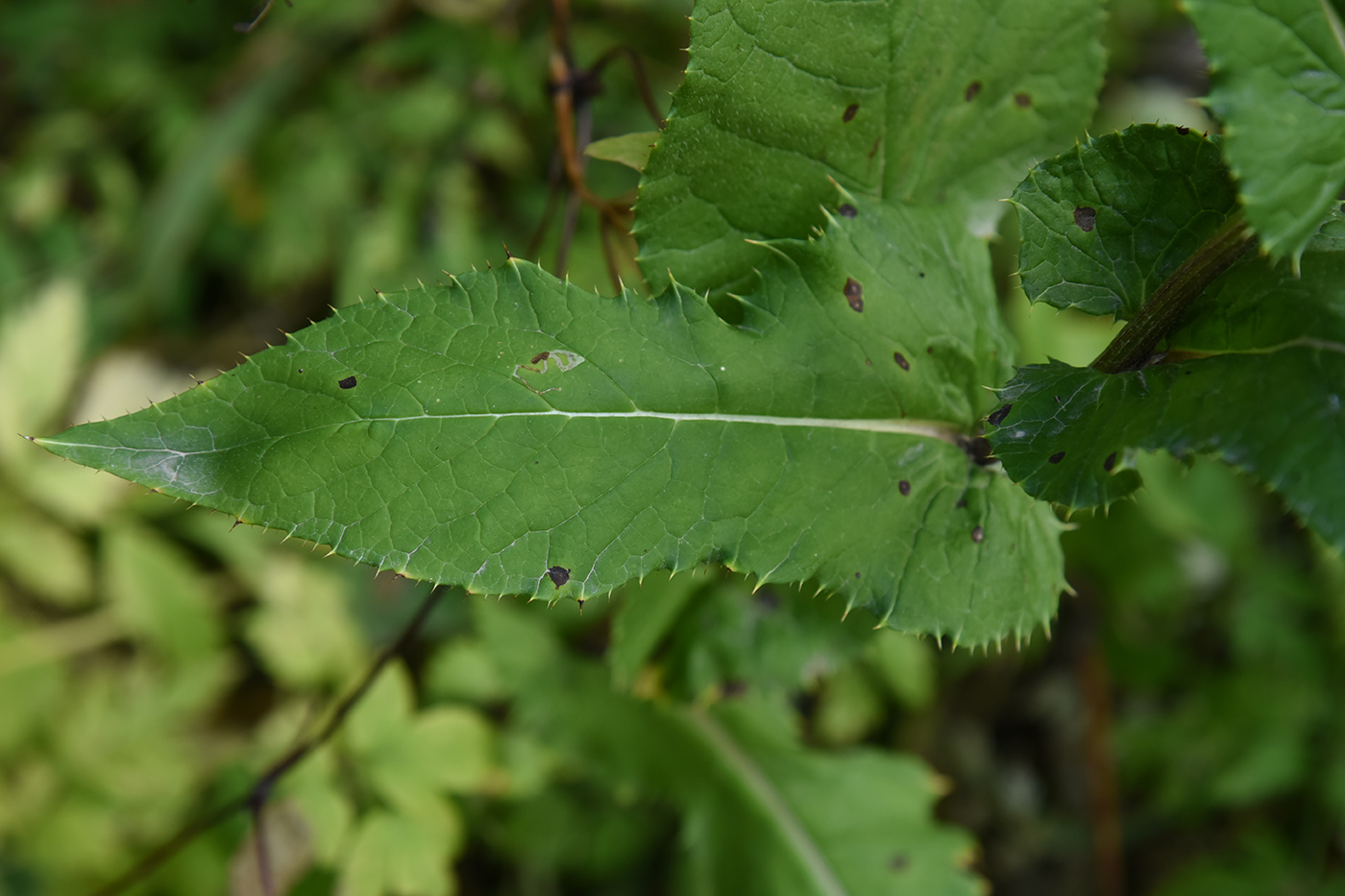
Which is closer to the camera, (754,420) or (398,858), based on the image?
(754,420)

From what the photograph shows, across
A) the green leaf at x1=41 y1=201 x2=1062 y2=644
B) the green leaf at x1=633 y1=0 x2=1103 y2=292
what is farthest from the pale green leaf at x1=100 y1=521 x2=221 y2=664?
the green leaf at x1=633 y1=0 x2=1103 y2=292

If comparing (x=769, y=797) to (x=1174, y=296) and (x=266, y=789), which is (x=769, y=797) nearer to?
(x=266, y=789)

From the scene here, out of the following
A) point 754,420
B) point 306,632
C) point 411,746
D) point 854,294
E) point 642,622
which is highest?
point 854,294

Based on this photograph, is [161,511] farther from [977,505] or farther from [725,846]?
[977,505]

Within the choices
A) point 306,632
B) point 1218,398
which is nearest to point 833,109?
point 1218,398

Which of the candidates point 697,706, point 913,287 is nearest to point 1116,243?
point 913,287

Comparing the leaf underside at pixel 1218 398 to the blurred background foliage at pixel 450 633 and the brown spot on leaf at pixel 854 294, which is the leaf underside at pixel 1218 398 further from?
the blurred background foliage at pixel 450 633

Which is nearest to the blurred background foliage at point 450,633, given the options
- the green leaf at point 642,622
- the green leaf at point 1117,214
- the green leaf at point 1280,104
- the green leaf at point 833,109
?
the green leaf at point 642,622
